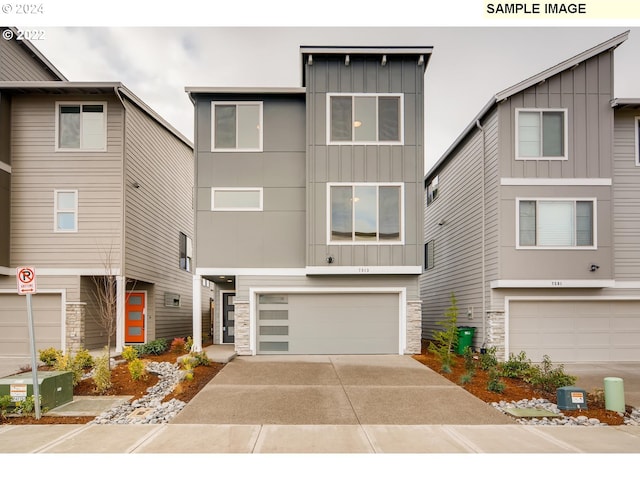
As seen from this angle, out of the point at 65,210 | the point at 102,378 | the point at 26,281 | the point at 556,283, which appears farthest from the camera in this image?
the point at 65,210

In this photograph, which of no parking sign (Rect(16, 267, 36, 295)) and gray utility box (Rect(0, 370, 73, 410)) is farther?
gray utility box (Rect(0, 370, 73, 410))

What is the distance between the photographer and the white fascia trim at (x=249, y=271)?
13.6 m

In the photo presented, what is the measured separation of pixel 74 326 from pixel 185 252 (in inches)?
273

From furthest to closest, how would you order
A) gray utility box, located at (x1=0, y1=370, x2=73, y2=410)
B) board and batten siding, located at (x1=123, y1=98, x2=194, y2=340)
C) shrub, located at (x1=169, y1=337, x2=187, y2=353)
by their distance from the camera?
board and batten siding, located at (x1=123, y1=98, x2=194, y2=340) < shrub, located at (x1=169, y1=337, x2=187, y2=353) < gray utility box, located at (x1=0, y1=370, x2=73, y2=410)

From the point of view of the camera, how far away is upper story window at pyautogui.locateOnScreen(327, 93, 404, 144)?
1348 centimetres

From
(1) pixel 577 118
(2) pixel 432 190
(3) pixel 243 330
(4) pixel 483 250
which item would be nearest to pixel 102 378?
(3) pixel 243 330

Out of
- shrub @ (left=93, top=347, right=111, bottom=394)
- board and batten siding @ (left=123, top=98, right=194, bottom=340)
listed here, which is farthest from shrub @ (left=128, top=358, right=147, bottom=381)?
board and batten siding @ (left=123, top=98, right=194, bottom=340)

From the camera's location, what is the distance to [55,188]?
13.9 metres

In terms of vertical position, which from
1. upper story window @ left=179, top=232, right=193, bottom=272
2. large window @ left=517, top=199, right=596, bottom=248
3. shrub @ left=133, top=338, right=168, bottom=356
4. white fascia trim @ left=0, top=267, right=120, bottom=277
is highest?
large window @ left=517, top=199, right=596, bottom=248

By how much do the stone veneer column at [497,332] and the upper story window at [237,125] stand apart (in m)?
7.51

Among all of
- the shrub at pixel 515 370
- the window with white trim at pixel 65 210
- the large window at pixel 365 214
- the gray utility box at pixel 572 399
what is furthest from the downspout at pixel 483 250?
the window with white trim at pixel 65 210

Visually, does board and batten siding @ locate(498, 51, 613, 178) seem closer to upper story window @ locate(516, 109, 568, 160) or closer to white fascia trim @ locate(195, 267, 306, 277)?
upper story window @ locate(516, 109, 568, 160)

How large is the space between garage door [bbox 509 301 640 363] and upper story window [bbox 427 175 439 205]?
7626mm

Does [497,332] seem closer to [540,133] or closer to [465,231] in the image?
[465,231]
